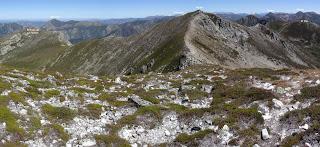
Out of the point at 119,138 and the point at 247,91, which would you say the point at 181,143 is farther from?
the point at 247,91

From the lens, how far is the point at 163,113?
29.1 m

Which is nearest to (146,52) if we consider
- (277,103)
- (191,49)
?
(191,49)

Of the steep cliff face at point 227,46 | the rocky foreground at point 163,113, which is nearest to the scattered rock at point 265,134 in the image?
the rocky foreground at point 163,113

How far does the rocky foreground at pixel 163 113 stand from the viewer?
23928mm

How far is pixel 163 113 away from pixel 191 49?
268ft

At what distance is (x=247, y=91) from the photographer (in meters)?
32.1

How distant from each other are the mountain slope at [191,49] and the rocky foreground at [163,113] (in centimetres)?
6144

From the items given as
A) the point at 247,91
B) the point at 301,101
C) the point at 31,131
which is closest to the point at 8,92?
the point at 31,131

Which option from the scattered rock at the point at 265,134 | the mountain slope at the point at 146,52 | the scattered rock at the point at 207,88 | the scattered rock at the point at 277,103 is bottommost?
the mountain slope at the point at 146,52

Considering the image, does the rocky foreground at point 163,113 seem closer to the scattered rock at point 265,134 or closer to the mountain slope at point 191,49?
the scattered rock at point 265,134

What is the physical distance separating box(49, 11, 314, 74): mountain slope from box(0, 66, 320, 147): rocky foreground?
202 ft

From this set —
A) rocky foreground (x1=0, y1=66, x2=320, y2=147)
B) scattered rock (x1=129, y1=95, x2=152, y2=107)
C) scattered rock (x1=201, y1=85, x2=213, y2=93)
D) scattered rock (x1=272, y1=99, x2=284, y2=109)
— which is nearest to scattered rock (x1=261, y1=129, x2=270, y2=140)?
rocky foreground (x1=0, y1=66, x2=320, y2=147)

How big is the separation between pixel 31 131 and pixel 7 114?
2.44 metres

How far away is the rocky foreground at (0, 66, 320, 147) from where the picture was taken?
2393 centimetres
